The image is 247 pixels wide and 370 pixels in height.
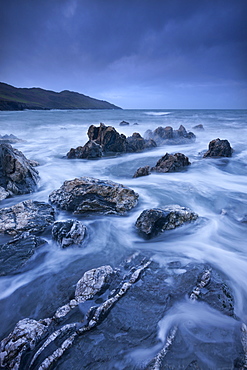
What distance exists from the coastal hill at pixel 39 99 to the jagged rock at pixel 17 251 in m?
84.1

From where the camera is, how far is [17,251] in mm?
3697

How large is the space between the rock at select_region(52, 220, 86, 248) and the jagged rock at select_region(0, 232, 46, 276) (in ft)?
1.07

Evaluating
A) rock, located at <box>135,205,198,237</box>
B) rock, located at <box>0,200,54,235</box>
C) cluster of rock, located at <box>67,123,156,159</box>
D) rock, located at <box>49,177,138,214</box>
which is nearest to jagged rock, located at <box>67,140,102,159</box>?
cluster of rock, located at <box>67,123,156,159</box>

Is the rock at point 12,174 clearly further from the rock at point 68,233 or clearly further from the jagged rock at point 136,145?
the jagged rock at point 136,145

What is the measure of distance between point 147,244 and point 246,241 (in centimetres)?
224

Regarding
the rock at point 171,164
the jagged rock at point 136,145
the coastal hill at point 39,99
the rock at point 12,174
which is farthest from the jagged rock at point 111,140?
the coastal hill at point 39,99

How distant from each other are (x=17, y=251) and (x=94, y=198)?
7.50 feet

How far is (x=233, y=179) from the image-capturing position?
8852 mm

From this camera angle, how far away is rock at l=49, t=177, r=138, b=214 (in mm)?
5387

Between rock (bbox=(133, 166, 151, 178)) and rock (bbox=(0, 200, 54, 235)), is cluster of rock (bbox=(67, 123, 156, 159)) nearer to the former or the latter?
rock (bbox=(133, 166, 151, 178))

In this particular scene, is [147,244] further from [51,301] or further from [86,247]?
[51,301]

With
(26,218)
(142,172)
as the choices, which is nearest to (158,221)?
(26,218)

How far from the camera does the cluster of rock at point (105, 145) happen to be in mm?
12055

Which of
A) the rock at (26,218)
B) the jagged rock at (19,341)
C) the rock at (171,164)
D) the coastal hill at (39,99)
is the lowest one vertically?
the jagged rock at (19,341)
